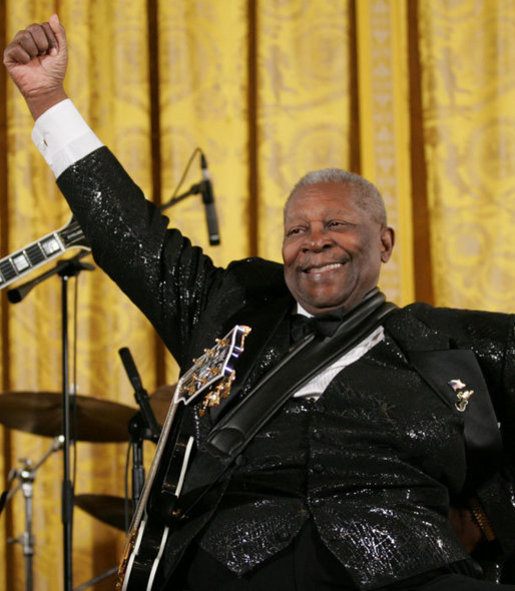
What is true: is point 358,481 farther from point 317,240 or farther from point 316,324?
point 317,240

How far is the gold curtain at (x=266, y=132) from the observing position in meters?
3.44

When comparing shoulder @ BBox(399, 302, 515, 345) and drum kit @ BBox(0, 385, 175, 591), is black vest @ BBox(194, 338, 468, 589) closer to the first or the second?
shoulder @ BBox(399, 302, 515, 345)

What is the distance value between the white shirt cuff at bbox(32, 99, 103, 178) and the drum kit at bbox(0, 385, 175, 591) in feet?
3.08

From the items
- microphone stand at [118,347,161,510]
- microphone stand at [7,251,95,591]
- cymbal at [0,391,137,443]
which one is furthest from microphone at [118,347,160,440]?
cymbal at [0,391,137,443]

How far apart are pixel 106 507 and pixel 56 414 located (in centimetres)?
38

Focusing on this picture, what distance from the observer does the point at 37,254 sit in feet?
9.01

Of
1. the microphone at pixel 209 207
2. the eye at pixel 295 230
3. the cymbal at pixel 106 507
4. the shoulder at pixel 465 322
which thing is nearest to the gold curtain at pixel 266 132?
the cymbal at pixel 106 507

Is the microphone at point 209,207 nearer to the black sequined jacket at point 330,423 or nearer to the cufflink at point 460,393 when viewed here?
the black sequined jacket at point 330,423

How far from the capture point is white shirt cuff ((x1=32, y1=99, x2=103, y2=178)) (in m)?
1.91

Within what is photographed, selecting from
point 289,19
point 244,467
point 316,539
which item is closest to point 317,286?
point 244,467

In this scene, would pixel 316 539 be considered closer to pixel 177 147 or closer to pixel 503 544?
pixel 503 544

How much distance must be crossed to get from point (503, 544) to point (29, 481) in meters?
1.71

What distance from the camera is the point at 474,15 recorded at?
363 centimetres

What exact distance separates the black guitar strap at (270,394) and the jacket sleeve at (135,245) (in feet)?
0.82
